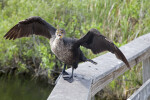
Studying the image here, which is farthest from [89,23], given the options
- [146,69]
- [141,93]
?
[141,93]

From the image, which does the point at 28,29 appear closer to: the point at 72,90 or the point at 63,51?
the point at 63,51

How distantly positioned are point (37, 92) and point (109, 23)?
2.83 meters

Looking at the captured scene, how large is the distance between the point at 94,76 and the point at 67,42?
0.64 meters

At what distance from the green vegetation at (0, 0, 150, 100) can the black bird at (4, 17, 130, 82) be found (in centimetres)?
202

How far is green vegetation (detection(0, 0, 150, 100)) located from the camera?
16.2 ft

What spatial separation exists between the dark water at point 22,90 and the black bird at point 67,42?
12.4 ft

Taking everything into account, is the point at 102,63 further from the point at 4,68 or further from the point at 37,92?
the point at 4,68

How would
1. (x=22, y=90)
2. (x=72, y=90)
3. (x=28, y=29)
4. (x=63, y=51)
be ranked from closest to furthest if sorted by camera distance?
(x=72, y=90)
(x=63, y=51)
(x=28, y=29)
(x=22, y=90)

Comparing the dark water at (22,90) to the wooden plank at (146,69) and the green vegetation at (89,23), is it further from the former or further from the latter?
the wooden plank at (146,69)

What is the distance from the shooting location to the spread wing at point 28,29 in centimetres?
263

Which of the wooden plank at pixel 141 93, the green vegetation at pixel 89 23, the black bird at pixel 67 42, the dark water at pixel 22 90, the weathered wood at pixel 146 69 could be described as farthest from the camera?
the dark water at pixel 22 90

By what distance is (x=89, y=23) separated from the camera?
6.00 m

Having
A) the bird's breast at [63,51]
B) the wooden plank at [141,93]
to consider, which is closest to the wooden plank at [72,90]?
the wooden plank at [141,93]

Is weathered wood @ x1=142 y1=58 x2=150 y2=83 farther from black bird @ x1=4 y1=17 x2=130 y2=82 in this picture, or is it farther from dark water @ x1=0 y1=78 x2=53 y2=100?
dark water @ x1=0 y1=78 x2=53 y2=100
